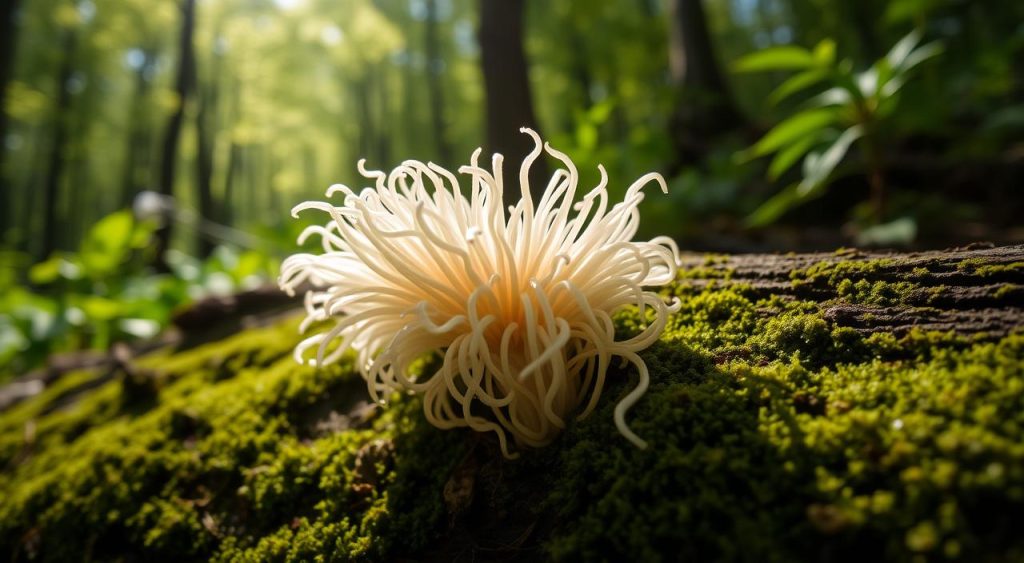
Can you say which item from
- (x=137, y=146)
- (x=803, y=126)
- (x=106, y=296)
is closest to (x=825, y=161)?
(x=803, y=126)

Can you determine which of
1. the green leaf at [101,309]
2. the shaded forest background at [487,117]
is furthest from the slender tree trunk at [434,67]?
the green leaf at [101,309]

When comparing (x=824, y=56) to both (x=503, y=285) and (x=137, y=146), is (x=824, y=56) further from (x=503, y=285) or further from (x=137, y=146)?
(x=137, y=146)

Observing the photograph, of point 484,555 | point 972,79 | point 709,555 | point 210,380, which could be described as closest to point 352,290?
point 484,555

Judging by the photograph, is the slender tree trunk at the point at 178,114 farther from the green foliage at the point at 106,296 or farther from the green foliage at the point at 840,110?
the green foliage at the point at 840,110

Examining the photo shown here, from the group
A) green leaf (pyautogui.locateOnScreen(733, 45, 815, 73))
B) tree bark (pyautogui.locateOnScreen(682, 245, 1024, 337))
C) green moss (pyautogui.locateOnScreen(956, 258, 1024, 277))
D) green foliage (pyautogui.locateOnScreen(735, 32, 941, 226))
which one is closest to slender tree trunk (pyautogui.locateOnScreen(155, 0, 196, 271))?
green leaf (pyautogui.locateOnScreen(733, 45, 815, 73))

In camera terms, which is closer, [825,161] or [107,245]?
[825,161]

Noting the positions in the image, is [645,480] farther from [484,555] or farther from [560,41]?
[560,41]

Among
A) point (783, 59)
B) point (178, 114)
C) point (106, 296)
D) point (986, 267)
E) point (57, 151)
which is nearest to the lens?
point (986, 267)
